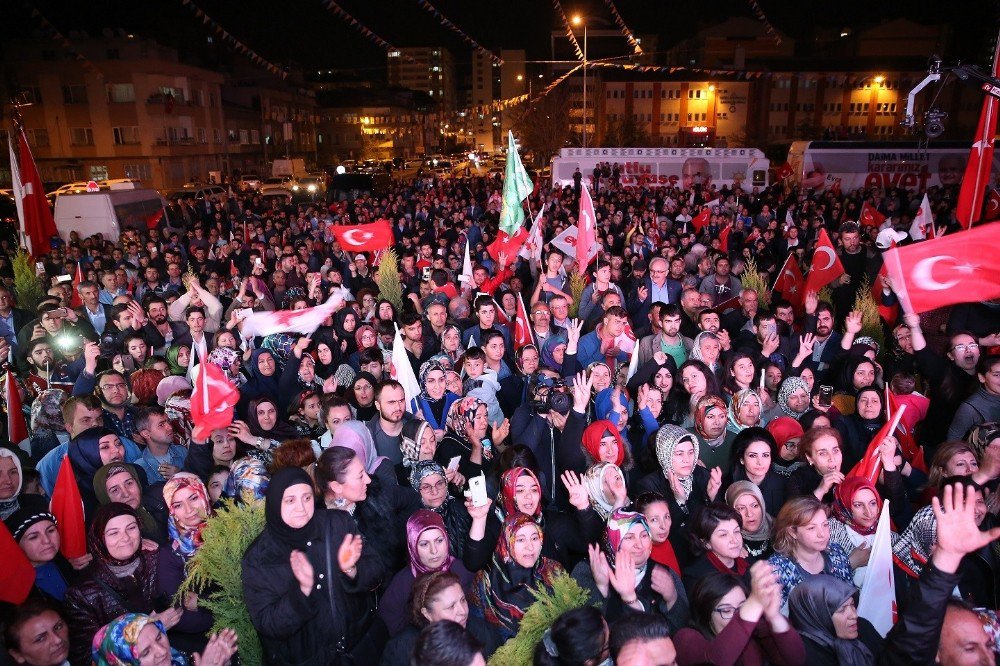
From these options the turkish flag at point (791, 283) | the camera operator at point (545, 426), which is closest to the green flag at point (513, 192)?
the turkish flag at point (791, 283)

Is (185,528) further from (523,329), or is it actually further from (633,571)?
(523,329)

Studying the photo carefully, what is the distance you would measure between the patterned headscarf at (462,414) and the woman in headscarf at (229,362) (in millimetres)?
2461

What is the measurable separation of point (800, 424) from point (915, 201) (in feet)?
56.8

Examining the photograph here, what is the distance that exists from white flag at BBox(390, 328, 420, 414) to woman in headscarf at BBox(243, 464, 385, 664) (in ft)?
7.89

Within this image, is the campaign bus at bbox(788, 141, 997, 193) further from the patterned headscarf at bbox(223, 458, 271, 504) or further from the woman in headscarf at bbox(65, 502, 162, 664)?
the woman in headscarf at bbox(65, 502, 162, 664)

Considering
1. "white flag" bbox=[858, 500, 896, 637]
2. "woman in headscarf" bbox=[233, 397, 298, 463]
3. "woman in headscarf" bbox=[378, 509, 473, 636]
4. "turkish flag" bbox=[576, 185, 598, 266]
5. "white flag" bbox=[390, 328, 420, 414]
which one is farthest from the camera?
"turkish flag" bbox=[576, 185, 598, 266]

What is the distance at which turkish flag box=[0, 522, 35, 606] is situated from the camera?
3.05m

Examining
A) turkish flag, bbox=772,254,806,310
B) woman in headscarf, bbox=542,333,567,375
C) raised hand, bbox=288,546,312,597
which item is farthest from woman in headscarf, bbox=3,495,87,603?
turkish flag, bbox=772,254,806,310

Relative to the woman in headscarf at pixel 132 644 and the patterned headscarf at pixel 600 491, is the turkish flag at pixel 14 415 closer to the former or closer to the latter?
the woman in headscarf at pixel 132 644

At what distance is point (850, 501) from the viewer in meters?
3.43

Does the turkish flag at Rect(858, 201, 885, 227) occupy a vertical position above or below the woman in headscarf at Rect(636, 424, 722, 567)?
above

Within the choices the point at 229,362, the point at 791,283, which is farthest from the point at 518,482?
the point at 791,283

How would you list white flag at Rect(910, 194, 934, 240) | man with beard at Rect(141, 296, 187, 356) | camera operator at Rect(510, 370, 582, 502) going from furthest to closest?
white flag at Rect(910, 194, 934, 240), man with beard at Rect(141, 296, 187, 356), camera operator at Rect(510, 370, 582, 502)

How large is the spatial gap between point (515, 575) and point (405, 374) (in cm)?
270
